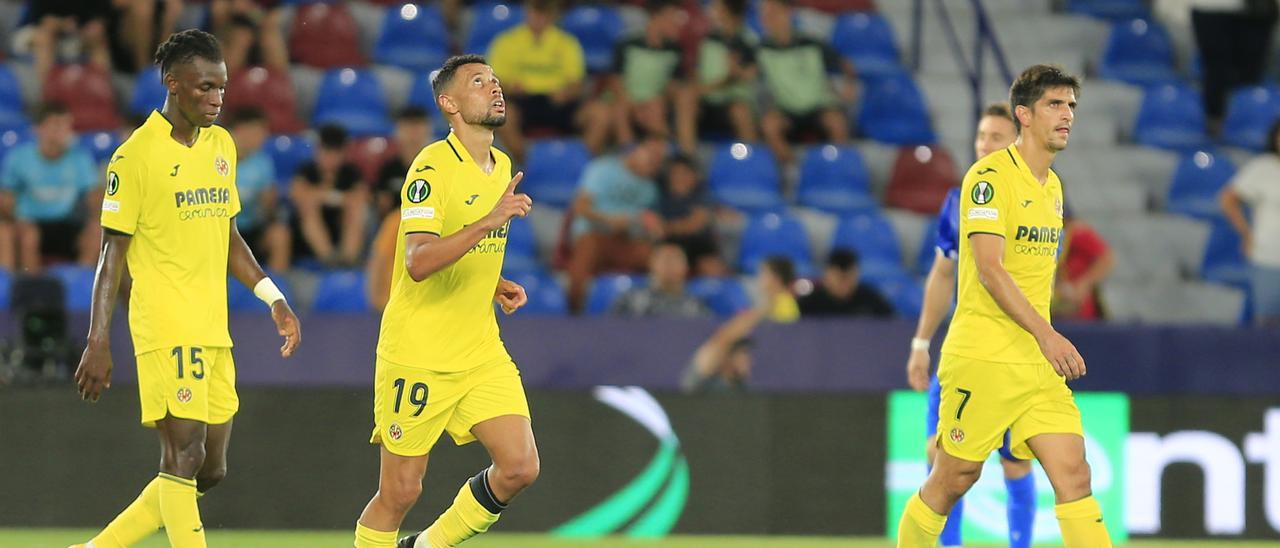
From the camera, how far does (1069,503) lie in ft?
22.1

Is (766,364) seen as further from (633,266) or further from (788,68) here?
(788,68)

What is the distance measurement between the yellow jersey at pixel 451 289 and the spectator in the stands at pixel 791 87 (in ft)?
24.2

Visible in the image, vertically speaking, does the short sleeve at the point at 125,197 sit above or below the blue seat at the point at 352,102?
below

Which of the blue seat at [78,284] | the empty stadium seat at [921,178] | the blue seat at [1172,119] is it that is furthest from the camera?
the blue seat at [1172,119]

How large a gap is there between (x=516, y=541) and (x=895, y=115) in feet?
19.3

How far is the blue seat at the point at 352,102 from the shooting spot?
1381 centimetres

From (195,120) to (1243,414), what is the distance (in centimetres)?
617

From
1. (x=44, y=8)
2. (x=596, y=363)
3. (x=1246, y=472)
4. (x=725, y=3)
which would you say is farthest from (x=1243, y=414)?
(x=44, y=8)

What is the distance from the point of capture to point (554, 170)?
44.3ft

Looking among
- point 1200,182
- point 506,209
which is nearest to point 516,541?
point 506,209

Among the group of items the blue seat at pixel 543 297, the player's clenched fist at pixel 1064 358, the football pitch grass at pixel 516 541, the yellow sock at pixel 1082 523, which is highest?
the player's clenched fist at pixel 1064 358

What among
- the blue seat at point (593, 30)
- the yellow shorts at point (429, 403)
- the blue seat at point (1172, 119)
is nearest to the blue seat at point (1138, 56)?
the blue seat at point (1172, 119)

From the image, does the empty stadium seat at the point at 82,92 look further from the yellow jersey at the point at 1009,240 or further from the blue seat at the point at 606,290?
the yellow jersey at the point at 1009,240

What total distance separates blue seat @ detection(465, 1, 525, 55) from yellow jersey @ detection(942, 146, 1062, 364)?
7.96 m
